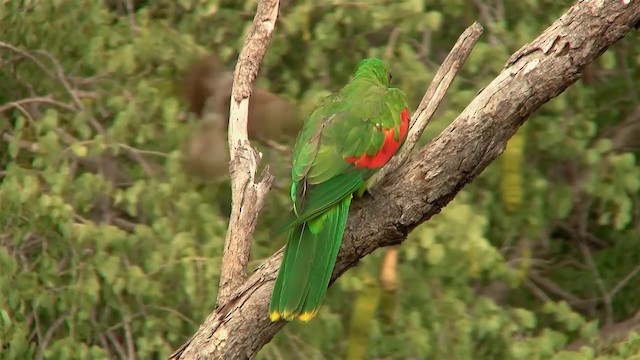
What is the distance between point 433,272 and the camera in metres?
5.15

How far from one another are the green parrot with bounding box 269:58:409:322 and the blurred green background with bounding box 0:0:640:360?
1.27 m

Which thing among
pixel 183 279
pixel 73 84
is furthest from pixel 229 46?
pixel 183 279

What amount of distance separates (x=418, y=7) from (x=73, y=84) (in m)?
1.77

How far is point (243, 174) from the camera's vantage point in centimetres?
337

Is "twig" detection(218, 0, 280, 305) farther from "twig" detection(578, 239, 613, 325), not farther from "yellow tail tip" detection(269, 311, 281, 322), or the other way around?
"twig" detection(578, 239, 613, 325)

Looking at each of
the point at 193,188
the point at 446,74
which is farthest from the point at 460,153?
the point at 193,188

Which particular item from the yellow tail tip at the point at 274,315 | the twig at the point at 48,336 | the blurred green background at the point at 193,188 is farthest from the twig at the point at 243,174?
the twig at the point at 48,336

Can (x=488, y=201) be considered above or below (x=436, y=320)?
above

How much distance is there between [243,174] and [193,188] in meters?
1.81

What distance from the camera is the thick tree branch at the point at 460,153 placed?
114 inches

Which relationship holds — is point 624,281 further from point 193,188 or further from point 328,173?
point 328,173

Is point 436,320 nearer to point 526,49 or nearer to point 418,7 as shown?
point 418,7

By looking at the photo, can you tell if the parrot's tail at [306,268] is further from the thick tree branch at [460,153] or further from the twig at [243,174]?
the twig at [243,174]

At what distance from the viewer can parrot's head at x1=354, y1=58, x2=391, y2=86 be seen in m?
3.89
